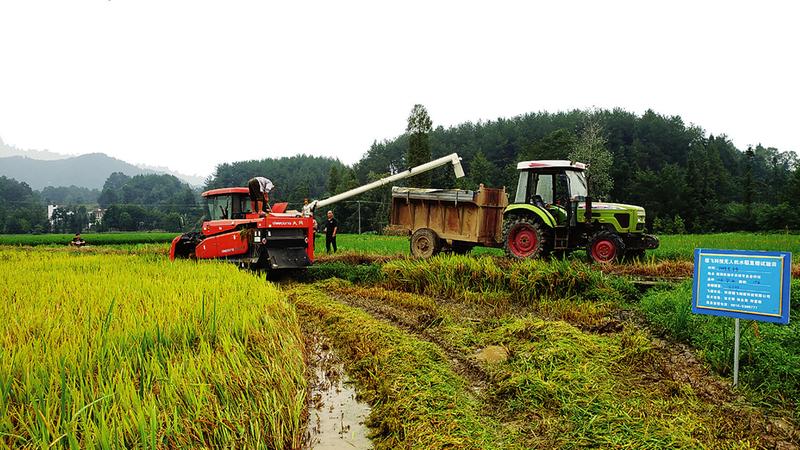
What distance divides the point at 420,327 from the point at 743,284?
3.71 m

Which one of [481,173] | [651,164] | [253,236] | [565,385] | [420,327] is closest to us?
[565,385]

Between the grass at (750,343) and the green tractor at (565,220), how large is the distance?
11.3 feet

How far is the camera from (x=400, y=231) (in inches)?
503

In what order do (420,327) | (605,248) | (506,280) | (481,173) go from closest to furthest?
(420,327) < (506,280) < (605,248) < (481,173)

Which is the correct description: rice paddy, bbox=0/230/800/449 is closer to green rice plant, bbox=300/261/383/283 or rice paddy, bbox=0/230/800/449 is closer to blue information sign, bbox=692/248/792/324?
blue information sign, bbox=692/248/792/324

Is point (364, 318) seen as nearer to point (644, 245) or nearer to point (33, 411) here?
point (33, 411)

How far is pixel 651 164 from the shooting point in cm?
6550

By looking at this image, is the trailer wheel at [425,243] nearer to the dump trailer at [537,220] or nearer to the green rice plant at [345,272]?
the dump trailer at [537,220]

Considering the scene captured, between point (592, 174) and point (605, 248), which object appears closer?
point (605, 248)

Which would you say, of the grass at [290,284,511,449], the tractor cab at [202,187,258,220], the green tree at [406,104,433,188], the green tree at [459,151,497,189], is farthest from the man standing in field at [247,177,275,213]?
the green tree at [459,151,497,189]

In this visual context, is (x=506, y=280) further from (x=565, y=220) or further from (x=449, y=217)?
(x=449, y=217)

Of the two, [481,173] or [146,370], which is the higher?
[481,173]

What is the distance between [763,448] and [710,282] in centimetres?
178

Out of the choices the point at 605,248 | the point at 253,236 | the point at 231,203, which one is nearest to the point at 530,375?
the point at 605,248
